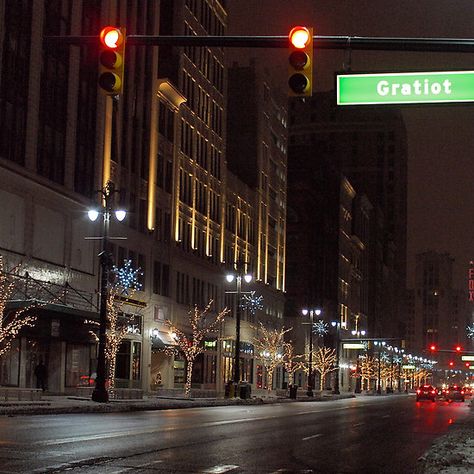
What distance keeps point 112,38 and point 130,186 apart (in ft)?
147

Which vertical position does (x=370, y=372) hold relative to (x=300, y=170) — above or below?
below

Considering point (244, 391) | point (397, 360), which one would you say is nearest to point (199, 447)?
point (244, 391)

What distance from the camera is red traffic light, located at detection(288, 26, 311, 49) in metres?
13.7

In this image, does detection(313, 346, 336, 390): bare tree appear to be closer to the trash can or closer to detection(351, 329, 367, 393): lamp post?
detection(351, 329, 367, 393): lamp post

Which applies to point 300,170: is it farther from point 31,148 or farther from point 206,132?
point 31,148

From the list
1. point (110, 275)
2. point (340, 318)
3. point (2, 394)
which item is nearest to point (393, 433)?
point (2, 394)

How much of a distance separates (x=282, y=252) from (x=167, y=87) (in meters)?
41.0

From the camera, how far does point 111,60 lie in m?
13.9

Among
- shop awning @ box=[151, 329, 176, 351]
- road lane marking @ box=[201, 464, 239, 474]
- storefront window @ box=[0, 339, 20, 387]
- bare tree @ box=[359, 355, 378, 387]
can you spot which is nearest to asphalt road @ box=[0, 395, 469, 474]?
road lane marking @ box=[201, 464, 239, 474]

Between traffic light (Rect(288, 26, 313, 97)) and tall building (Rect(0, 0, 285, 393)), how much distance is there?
19.4 metres

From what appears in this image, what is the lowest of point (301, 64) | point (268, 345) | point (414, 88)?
point (268, 345)

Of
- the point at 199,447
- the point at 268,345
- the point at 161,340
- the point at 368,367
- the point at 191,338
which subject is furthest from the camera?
the point at 368,367

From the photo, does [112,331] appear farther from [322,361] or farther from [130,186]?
[322,361]

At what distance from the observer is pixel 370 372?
136000 mm
